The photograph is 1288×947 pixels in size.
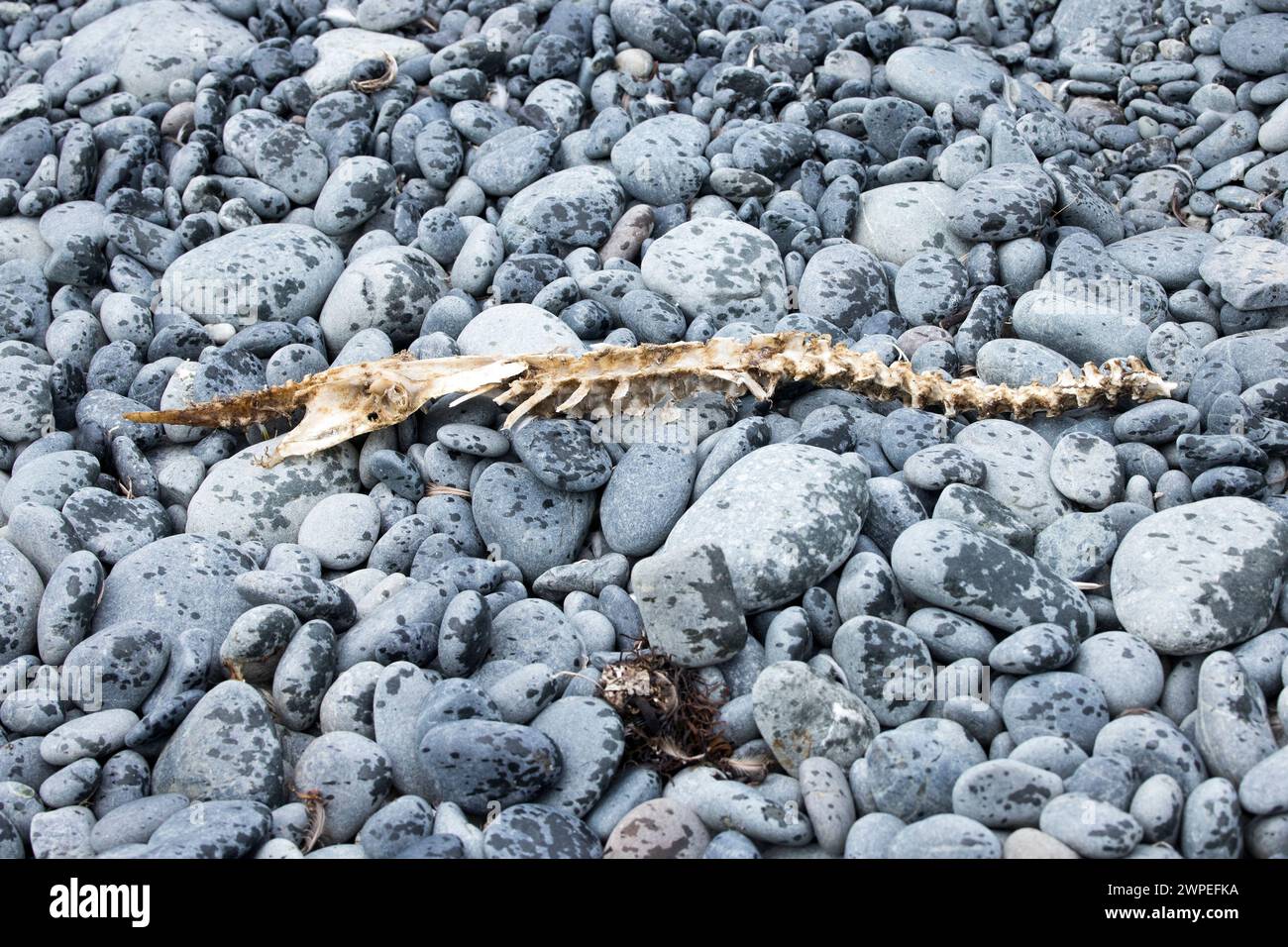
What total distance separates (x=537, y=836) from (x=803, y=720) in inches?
35.7

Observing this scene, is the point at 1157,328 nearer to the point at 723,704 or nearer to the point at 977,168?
the point at 977,168

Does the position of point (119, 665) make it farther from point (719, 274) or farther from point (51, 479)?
point (719, 274)

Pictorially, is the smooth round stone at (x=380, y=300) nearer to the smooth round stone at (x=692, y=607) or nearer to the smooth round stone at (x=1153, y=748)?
the smooth round stone at (x=692, y=607)

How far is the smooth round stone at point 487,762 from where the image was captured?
3.53 m

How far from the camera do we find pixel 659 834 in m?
3.45

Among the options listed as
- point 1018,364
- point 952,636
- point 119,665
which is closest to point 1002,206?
point 1018,364

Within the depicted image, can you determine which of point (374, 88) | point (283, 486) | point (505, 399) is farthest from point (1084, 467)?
point (374, 88)

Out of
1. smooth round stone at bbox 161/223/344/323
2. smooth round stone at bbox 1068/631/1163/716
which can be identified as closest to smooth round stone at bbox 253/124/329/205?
smooth round stone at bbox 161/223/344/323

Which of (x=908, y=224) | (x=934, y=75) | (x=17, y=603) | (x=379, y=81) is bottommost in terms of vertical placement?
(x=17, y=603)

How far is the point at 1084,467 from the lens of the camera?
4.56m

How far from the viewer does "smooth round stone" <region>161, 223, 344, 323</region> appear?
5.67m

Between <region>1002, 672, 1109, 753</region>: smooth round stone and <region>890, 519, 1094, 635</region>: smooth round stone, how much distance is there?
0.97 ft

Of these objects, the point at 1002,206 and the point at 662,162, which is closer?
the point at 1002,206

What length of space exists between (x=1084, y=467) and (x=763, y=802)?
2.04 metres
